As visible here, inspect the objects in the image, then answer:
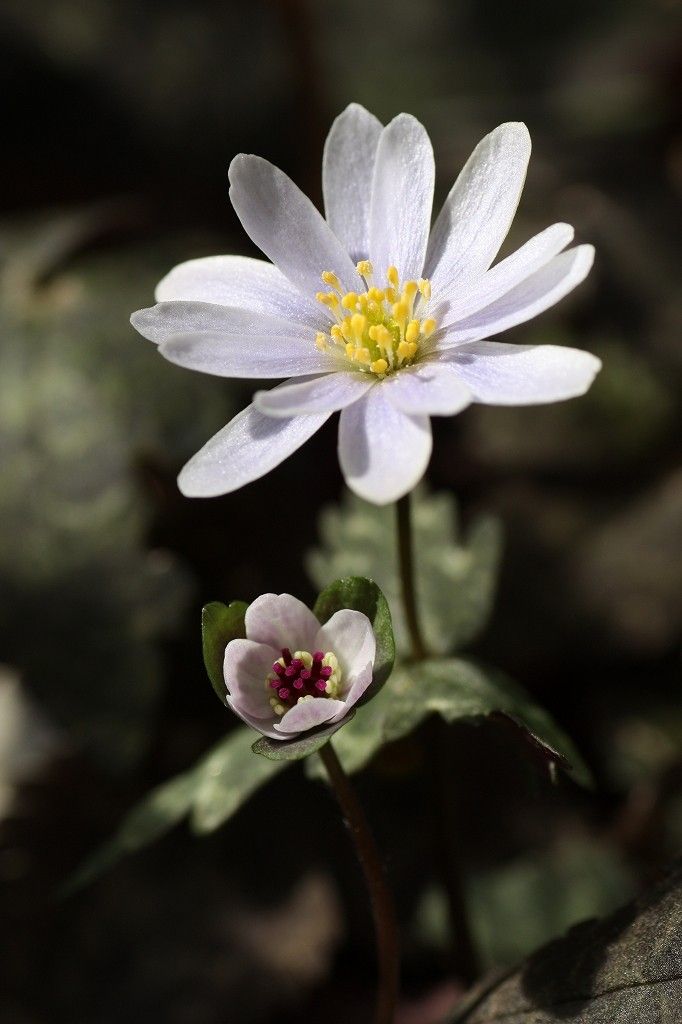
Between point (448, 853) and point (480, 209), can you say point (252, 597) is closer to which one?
point (448, 853)

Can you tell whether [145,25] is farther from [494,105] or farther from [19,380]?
[19,380]

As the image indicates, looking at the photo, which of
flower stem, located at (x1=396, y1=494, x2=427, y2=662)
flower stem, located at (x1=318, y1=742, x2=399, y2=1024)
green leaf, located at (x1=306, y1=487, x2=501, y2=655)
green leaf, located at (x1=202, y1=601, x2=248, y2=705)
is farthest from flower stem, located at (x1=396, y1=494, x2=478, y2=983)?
green leaf, located at (x1=202, y1=601, x2=248, y2=705)

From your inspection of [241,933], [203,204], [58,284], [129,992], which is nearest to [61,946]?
[129,992]

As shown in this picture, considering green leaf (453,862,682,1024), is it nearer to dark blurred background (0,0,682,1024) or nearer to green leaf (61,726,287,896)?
dark blurred background (0,0,682,1024)

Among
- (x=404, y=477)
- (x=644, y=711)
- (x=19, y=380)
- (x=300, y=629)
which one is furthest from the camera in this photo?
(x=19, y=380)

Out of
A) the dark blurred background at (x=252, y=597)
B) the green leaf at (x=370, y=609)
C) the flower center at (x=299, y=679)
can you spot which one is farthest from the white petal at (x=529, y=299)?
the dark blurred background at (x=252, y=597)

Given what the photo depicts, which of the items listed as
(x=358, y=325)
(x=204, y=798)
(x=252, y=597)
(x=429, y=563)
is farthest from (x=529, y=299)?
(x=252, y=597)
